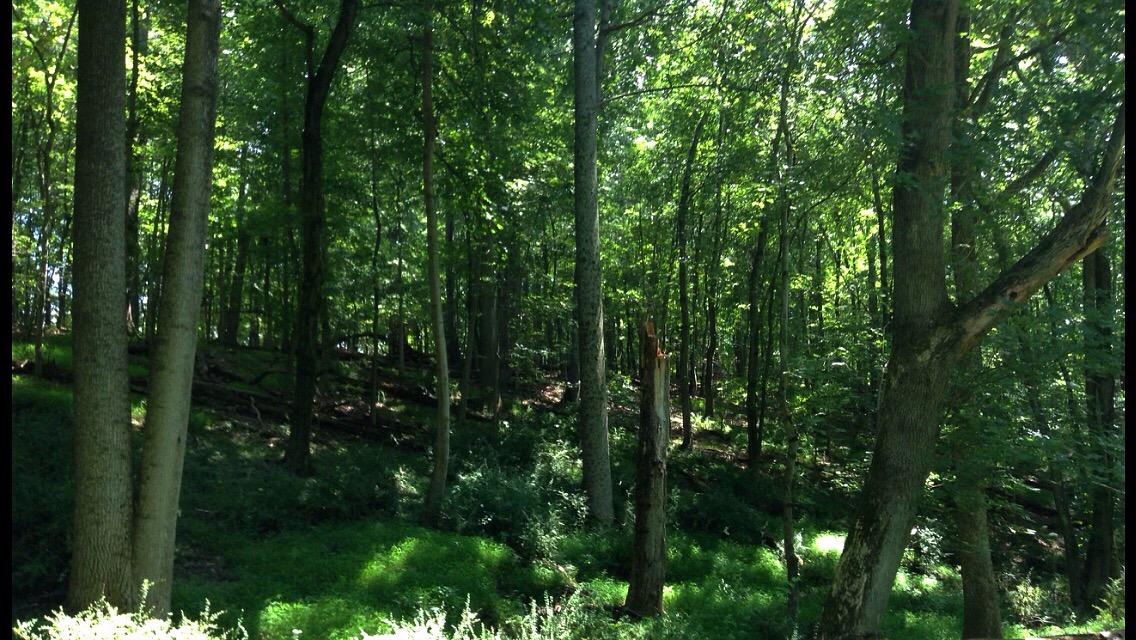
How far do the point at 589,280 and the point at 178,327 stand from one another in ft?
26.1

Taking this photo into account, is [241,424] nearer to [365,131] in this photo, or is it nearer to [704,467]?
[365,131]

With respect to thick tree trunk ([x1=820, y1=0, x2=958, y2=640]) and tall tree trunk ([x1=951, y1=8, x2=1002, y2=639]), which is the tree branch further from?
tall tree trunk ([x1=951, y1=8, x2=1002, y2=639])

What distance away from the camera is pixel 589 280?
12.9m

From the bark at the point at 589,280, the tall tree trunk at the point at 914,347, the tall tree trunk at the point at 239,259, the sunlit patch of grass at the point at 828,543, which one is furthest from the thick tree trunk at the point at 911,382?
the tall tree trunk at the point at 239,259

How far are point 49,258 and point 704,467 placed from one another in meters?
15.1

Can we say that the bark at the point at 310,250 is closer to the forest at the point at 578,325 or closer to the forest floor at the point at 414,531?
the forest at the point at 578,325

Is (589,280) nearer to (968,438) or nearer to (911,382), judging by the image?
(911,382)

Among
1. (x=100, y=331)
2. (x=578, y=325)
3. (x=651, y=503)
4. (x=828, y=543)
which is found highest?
(x=578, y=325)

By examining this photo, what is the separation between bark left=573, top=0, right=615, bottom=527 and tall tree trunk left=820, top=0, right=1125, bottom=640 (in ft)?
18.1

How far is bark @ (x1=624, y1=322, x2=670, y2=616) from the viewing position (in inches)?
337

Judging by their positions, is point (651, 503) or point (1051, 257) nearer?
point (1051, 257)

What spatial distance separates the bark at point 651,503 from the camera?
28.1 feet

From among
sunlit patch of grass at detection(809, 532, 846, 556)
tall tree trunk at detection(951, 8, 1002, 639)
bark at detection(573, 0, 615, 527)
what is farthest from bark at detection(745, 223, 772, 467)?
tall tree trunk at detection(951, 8, 1002, 639)

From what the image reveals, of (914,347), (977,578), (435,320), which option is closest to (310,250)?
(435,320)
